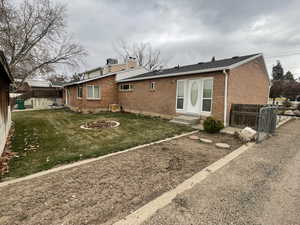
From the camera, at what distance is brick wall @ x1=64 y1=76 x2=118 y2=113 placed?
13.2 metres

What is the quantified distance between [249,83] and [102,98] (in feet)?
38.6

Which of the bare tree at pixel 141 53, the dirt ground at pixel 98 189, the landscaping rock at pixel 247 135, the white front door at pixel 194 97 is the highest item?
the bare tree at pixel 141 53

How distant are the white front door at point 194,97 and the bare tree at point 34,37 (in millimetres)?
9798

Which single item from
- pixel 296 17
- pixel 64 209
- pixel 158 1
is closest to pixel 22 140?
pixel 64 209

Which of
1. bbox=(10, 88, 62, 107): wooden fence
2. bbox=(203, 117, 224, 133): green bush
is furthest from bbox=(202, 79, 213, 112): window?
bbox=(10, 88, 62, 107): wooden fence

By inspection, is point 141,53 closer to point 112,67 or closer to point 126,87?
point 112,67

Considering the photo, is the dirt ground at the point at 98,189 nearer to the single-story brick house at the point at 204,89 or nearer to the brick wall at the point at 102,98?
the single-story brick house at the point at 204,89

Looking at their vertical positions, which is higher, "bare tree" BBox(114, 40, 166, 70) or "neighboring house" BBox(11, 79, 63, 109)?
"bare tree" BBox(114, 40, 166, 70)

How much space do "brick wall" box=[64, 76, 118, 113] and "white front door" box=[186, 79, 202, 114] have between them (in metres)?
8.19

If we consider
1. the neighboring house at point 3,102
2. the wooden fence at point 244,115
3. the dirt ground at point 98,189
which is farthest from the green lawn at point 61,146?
the wooden fence at point 244,115

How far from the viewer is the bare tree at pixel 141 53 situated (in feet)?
97.0

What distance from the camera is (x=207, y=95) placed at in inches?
331

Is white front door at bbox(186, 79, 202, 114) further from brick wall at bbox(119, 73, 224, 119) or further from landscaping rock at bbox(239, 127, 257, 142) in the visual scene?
landscaping rock at bbox(239, 127, 257, 142)

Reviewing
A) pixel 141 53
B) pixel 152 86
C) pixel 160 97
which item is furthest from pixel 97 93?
pixel 141 53
